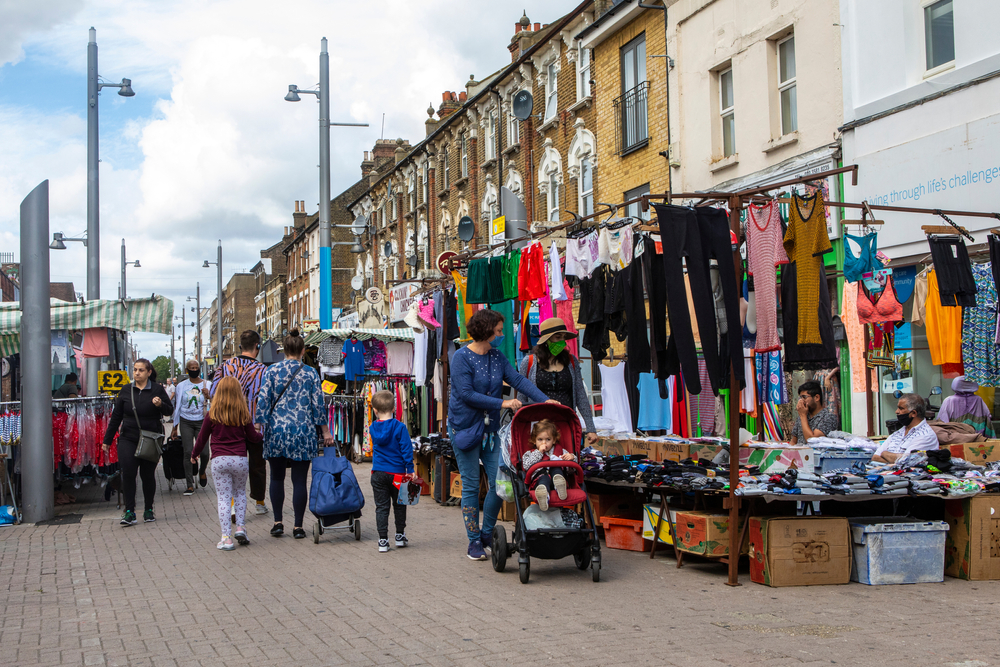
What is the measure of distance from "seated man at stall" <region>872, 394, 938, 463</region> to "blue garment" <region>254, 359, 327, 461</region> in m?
5.65

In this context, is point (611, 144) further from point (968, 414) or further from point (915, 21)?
point (968, 414)

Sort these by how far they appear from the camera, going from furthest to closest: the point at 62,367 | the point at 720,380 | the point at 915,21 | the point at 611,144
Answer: the point at 611,144
the point at 62,367
the point at 915,21
the point at 720,380

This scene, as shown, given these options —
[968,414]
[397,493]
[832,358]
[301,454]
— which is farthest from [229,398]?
[968,414]

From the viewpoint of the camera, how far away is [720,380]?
7.64 m

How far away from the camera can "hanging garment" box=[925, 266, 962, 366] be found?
10430mm

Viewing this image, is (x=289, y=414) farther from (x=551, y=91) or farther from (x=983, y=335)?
(x=551, y=91)

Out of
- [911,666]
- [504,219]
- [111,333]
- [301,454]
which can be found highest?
[504,219]

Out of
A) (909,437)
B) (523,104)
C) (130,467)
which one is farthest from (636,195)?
(130,467)

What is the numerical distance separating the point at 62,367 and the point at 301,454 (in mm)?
7368

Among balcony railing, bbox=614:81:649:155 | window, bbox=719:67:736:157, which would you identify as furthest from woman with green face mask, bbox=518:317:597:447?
balcony railing, bbox=614:81:649:155

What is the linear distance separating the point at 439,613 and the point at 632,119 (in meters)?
15.6

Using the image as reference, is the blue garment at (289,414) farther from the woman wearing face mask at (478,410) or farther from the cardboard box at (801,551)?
the cardboard box at (801,551)

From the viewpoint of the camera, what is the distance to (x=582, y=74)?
22547 millimetres

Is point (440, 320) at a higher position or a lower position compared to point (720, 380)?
higher
